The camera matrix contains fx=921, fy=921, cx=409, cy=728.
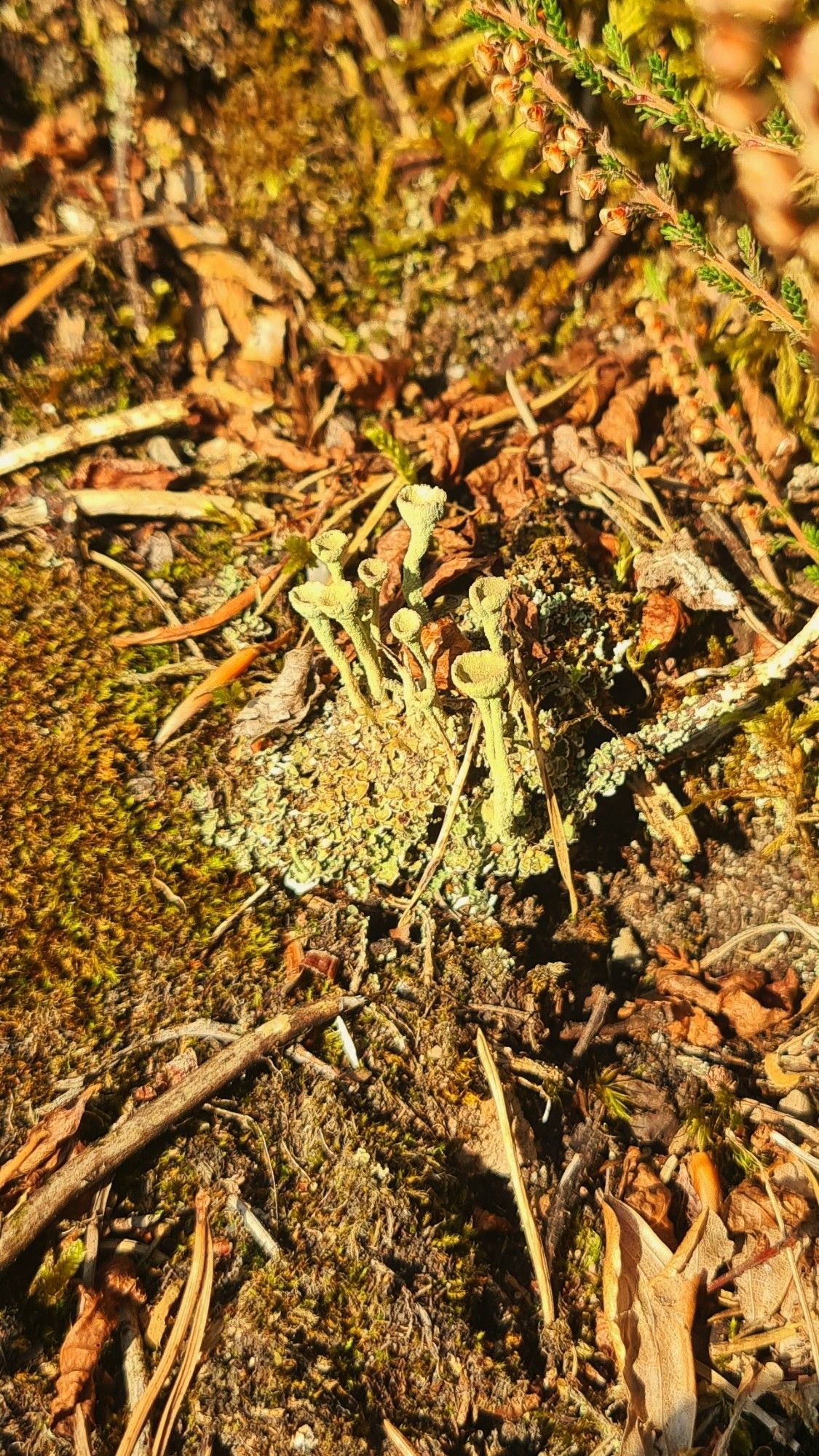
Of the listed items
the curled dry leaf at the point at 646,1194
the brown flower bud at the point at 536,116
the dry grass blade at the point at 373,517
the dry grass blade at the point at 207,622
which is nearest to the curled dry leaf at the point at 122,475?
the dry grass blade at the point at 207,622

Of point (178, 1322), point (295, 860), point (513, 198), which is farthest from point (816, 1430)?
point (513, 198)

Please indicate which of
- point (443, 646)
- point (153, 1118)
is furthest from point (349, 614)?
point (153, 1118)

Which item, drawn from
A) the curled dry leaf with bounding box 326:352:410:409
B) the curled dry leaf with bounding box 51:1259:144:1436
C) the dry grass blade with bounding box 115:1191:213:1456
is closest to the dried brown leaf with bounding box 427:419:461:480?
the curled dry leaf with bounding box 326:352:410:409

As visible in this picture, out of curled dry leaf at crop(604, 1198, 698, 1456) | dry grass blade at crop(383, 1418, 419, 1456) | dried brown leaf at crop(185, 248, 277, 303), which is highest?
dried brown leaf at crop(185, 248, 277, 303)

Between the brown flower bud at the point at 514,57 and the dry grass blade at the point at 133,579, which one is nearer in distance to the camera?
the brown flower bud at the point at 514,57

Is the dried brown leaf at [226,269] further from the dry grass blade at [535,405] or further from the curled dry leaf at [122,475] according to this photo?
the dry grass blade at [535,405]

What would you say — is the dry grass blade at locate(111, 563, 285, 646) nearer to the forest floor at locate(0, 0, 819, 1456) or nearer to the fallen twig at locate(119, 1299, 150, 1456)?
the forest floor at locate(0, 0, 819, 1456)
